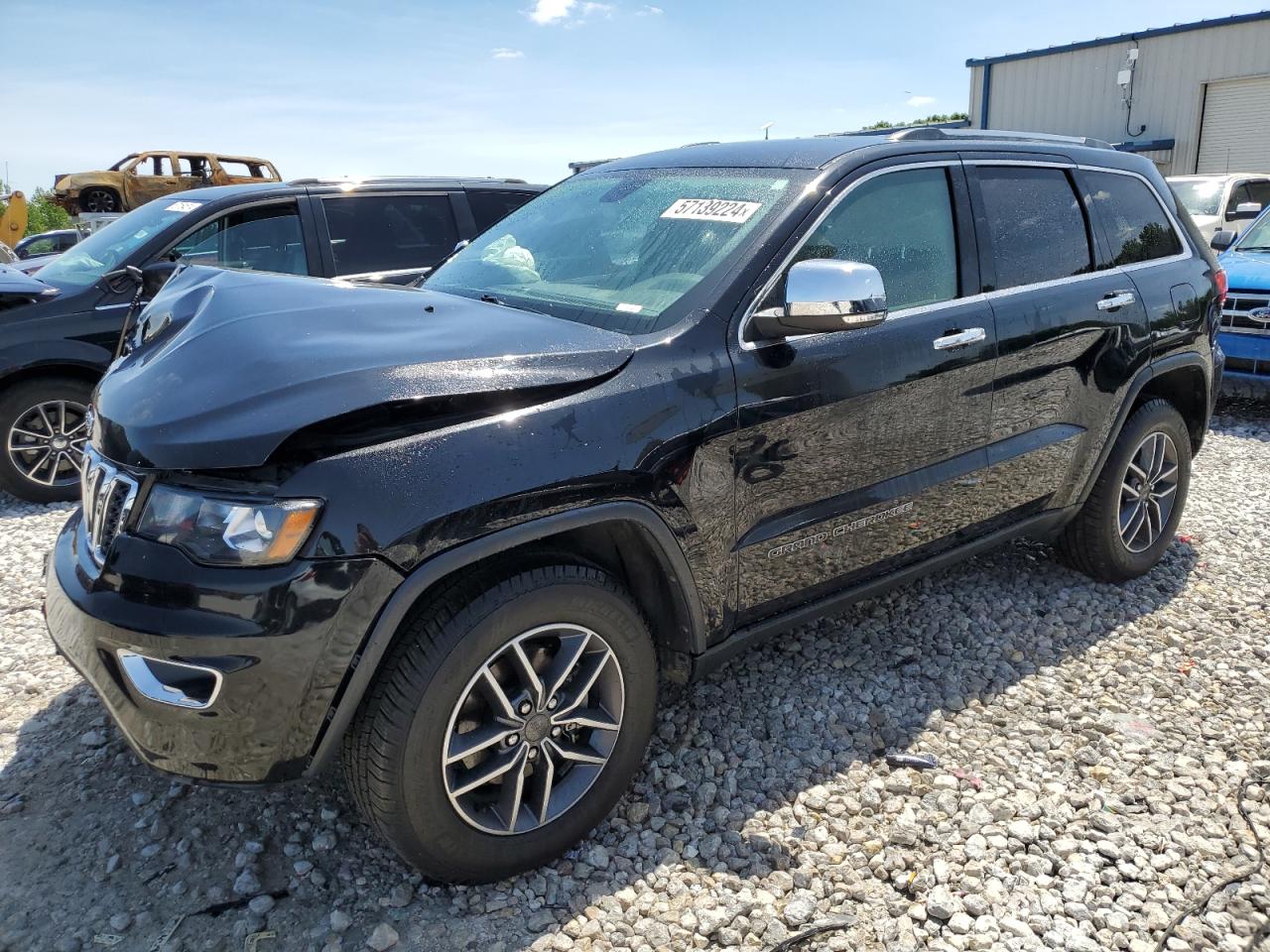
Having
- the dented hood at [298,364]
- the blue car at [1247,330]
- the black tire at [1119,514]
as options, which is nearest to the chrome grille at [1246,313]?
the blue car at [1247,330]

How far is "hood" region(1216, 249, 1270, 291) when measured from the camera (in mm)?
7238

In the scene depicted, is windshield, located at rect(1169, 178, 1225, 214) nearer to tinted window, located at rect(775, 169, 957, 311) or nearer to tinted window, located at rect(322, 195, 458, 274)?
tinted window, located at rect(322, 195, 458, 274)

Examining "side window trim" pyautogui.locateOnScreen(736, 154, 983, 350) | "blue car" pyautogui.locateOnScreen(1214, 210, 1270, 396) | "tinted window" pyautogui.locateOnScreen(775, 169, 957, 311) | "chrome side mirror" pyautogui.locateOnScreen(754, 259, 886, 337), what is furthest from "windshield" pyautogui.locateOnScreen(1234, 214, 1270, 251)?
"chrome side mirror" pyautogui.locateOnScreen(754, 259, 886, 337)

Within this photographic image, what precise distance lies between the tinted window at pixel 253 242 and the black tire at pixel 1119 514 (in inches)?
183

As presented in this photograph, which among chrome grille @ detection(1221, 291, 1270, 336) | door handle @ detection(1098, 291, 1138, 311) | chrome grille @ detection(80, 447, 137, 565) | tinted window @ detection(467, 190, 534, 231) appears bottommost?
→ chrome grille @ detection(1221, 291, 1270, 336)

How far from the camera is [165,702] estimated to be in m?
2.04

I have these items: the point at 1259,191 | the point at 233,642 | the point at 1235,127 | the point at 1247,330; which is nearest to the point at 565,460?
the point at 233,642

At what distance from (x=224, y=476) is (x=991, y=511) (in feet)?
8.71

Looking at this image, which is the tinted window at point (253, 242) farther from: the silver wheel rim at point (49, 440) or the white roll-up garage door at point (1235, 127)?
the white roll-up garage door at point (1235, 127)

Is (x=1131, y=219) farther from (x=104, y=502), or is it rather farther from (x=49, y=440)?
(x=49, y=440)

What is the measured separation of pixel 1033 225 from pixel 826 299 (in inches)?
59.5

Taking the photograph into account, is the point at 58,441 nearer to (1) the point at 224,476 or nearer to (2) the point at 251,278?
(2) the point at 251,278

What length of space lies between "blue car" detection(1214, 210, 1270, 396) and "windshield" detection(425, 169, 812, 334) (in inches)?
230

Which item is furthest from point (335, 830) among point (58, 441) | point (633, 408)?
point (58, 441)
